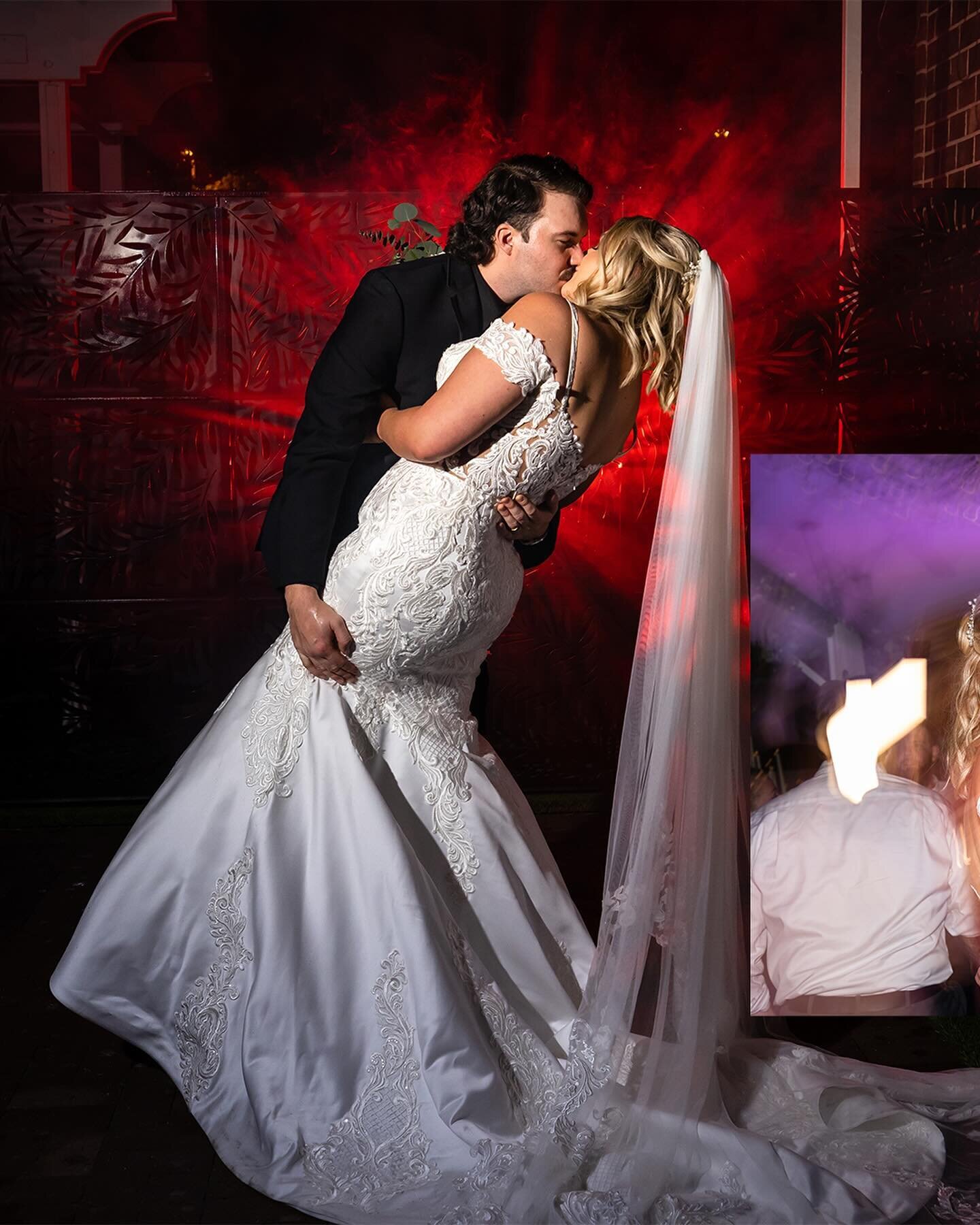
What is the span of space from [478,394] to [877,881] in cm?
131

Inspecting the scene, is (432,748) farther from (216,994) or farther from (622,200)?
(622,200)

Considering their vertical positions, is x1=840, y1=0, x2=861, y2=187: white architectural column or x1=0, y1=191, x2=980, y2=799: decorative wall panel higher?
x1=840, y1=0, x2=861, y2=187: white architectural column

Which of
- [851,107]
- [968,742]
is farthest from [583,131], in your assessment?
[968,742]

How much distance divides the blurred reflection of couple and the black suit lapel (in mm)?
1033

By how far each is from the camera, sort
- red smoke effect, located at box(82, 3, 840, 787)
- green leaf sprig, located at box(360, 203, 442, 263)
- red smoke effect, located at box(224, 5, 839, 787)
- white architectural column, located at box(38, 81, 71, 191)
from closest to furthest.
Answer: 1. green leaf sprig, located at box(360, 203, 442, 263)
2. red smoke effect, located at box(224, 5, 839, 787)
3. red smoke effect, located at box(82, 3, 840, 787)
4. white architectural column, located at box(38, 81, 71, 191)

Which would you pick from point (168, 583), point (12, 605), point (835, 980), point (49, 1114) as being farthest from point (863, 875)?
point (12, 605)

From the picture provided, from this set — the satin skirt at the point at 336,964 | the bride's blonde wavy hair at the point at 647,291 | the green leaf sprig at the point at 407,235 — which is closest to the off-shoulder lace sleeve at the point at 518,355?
the bride's blonde wavy hair at the point at 647,291

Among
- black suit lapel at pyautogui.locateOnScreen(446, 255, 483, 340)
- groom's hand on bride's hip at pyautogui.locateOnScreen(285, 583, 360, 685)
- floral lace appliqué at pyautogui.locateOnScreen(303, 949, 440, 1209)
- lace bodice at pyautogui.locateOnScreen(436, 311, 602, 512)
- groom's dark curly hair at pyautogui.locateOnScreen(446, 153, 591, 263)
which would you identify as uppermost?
groom's dark curly hair at pyautogui.locateOnScreen(446, 153, 591, 263)

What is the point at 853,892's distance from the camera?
2473 millimetres

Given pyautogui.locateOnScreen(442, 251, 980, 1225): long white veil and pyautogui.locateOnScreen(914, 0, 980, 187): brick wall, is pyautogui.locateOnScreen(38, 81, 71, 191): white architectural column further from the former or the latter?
pyautogui.locateOnScreen(442, 251, 980, 1225): long white veil

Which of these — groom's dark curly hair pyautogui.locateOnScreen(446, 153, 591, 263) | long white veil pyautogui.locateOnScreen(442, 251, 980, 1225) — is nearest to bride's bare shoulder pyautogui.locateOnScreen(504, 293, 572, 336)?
long white veil pyautogui.locateOnScreen(442, 251, 980, 1225)

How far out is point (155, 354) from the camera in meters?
4.13

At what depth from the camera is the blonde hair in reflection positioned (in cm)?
245

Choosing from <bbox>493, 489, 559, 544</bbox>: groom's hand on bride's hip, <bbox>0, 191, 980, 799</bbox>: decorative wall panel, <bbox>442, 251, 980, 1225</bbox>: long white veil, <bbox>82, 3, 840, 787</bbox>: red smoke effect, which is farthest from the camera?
<bbox>82, 3, 840, 787</bbox>: red smoke effect
